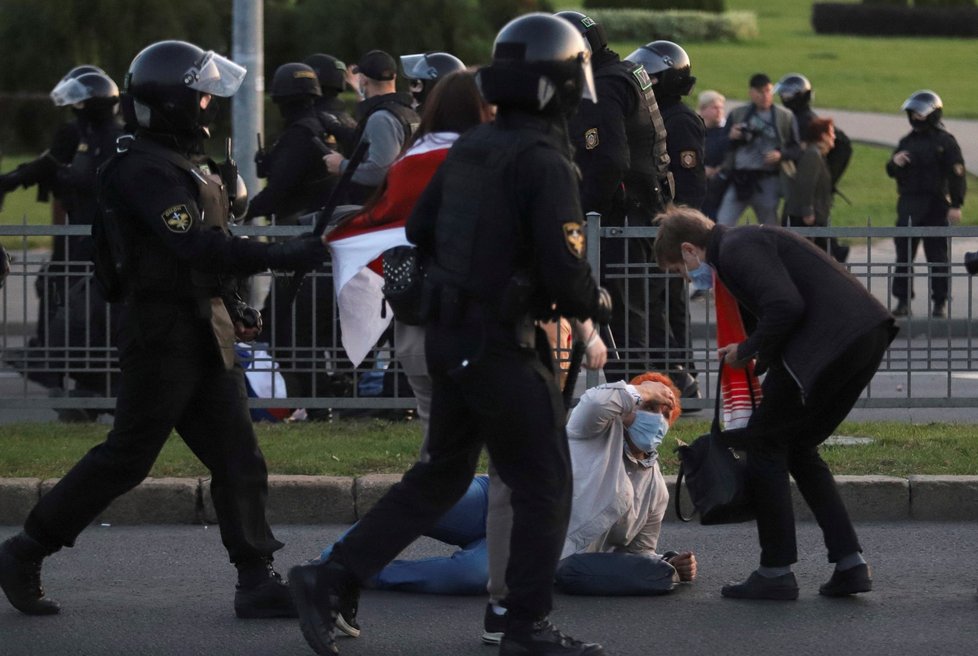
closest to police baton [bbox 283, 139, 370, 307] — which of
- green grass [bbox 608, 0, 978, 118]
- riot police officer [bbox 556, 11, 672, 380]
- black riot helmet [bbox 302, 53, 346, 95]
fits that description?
riot police officer [bbox 556, 11, 672, 380]

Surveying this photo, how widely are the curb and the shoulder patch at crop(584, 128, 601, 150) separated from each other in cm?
187

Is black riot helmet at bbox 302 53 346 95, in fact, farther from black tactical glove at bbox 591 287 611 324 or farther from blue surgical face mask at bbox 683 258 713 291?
black tactical glove at bbox 591 287 611 324

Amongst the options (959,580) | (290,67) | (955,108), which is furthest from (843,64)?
(959,580)

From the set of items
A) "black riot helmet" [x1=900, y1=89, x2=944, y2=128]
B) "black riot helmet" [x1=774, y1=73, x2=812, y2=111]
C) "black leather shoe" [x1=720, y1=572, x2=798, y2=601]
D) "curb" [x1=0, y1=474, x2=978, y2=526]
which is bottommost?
"black leather shoe" [x1=720, y1=572, x2=798, y2=601]

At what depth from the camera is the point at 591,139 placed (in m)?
7.91

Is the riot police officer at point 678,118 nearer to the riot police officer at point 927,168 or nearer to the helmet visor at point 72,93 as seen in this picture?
the helmet visor at point 72,93

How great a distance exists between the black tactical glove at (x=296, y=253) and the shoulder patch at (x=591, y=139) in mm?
3187

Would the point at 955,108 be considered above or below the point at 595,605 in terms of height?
above

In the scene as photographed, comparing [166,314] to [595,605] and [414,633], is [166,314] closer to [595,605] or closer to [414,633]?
[414,633]

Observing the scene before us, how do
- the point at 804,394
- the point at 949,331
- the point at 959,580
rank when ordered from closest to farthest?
the point at 804,394 < the point at 959,580 < the point at 949,331

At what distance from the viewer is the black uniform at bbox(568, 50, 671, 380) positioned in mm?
7832

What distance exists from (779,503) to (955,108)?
2796cm

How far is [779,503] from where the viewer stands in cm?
551

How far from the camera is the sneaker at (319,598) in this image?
15.5ft
